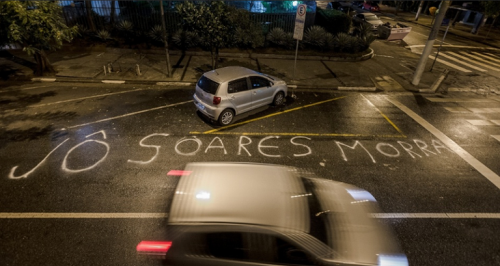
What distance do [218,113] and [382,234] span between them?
19.2ft

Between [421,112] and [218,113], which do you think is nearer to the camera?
[218,113]

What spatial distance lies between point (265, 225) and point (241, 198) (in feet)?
1.90

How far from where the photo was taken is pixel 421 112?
414 inches

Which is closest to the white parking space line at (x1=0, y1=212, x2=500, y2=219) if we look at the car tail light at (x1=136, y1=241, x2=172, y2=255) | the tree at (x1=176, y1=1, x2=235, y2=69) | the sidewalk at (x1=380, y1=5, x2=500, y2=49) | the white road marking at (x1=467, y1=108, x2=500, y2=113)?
the car tail light at (x1=136, y1=241, x2=172, y2=255)

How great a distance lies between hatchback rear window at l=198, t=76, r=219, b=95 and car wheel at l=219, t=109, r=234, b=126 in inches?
32.9

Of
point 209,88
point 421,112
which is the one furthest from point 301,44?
point 209,88

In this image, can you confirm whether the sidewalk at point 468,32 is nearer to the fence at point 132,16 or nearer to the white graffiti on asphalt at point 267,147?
the fence at point 132,16

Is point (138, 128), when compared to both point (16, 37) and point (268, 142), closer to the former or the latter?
point (268, 142)

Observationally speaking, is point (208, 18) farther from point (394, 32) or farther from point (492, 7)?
point (492, 7)

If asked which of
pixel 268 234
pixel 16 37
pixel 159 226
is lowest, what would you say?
pixel 159 226

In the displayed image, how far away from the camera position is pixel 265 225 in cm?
366

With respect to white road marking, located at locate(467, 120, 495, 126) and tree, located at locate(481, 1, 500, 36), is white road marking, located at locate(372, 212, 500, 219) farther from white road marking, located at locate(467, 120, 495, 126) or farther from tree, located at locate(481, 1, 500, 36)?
tree, located at locate(481, 1, 500, 36)

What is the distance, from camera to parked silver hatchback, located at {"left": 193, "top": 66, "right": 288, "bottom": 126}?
8422 mm

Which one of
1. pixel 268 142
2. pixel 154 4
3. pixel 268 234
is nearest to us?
pixel 268 234
